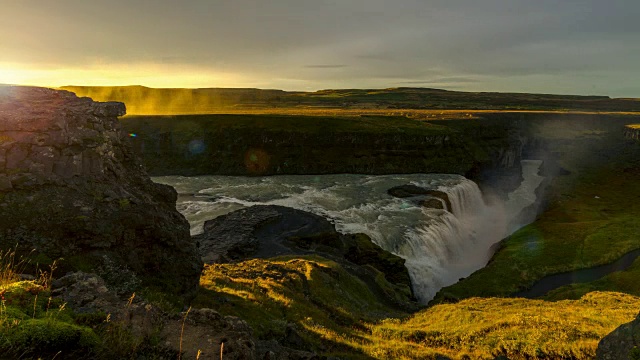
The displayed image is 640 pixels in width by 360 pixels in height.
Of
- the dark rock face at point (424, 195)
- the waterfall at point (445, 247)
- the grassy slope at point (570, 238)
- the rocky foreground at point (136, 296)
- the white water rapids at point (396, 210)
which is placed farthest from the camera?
the dark rock face at point (424, 195)

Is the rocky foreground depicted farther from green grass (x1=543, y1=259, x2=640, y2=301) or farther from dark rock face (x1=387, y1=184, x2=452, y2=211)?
dark rock face (x1=387, y1=184, x2=452, y2=211)

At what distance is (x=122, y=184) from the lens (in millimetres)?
15914

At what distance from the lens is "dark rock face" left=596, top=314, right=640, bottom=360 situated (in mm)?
11570

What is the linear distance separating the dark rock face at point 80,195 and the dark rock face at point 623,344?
54.0ft

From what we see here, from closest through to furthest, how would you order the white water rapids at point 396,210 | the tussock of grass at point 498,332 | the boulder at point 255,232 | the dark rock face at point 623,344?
the dark rock face at point 623,344
the tussock of grass at point 498,332
the boulder at point 255,232
the white water rapids at point 396,210

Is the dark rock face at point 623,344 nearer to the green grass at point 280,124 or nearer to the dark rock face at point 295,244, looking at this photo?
the dark rock face at point 295,244

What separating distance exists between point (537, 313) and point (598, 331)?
4396 millimetres

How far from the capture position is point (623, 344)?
12.0 meters

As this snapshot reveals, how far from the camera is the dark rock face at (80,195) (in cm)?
1235

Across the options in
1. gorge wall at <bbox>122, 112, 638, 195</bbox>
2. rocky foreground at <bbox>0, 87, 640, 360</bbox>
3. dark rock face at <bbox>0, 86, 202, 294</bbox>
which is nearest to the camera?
rocky foreground at <bbox>0, 87, 640, 360</bbox>

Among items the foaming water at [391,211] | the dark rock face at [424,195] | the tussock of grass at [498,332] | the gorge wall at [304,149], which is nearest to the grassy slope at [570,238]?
the foaming water at [391,211]

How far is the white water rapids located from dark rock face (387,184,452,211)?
2034mm

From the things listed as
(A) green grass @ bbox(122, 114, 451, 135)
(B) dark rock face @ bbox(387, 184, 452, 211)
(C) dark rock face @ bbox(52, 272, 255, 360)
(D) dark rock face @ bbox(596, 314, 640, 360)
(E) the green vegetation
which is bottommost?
(B) dark rock face @ bbox(387, 184, 452, 211)

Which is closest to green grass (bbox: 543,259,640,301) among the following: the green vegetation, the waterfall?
the waterfall
